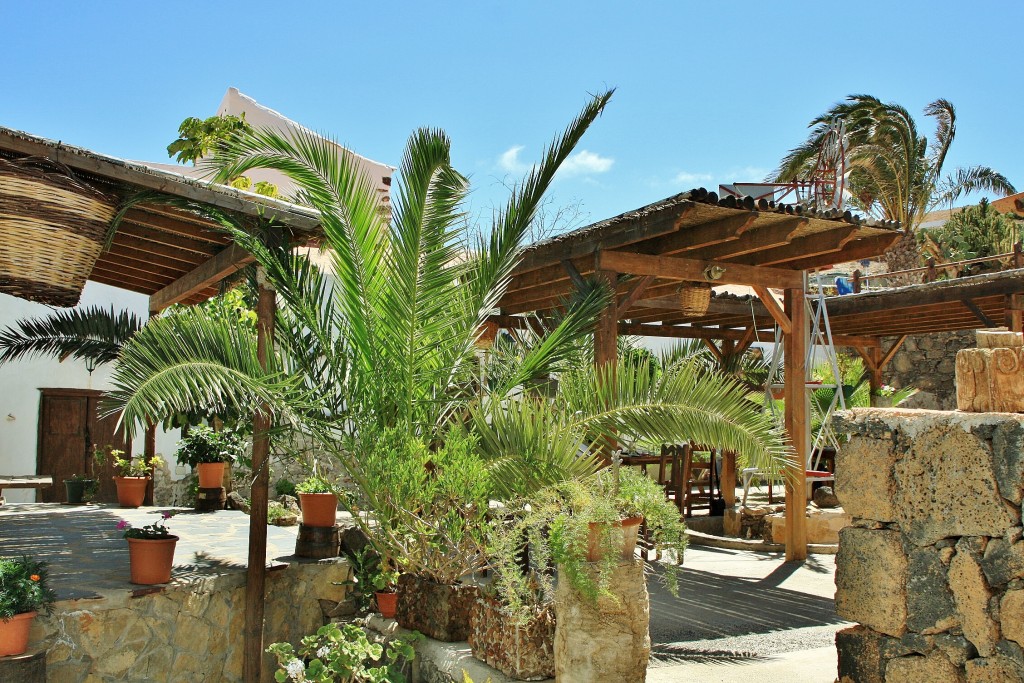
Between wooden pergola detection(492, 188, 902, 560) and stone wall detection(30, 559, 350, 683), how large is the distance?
8.82ft

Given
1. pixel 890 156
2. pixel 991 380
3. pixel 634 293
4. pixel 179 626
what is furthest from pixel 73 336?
pixel 890 156

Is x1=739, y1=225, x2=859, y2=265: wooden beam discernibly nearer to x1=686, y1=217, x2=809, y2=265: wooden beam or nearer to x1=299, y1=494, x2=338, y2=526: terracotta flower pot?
x1=686, y1=217, x2=809, y2=265: wooden beam

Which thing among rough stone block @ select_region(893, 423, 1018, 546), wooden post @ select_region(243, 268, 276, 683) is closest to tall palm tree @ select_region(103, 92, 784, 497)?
wooden post @ select_region(243, 268, 276, 683)

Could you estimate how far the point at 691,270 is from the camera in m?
7.26

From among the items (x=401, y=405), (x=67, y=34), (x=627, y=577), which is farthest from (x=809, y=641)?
(x=67, y=34)

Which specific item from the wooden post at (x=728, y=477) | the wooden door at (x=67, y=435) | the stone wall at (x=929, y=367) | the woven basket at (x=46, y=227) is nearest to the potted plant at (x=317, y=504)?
the woven basket at (x=46, y=227)

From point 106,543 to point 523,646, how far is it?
3969 millimetres

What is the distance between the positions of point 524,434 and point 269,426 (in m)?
1.70

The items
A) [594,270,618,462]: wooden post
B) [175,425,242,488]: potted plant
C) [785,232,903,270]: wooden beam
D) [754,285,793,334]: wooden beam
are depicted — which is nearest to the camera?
[594,270,618,462]: wooden post

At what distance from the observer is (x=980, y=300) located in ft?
35.6

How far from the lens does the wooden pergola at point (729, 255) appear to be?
627 cm

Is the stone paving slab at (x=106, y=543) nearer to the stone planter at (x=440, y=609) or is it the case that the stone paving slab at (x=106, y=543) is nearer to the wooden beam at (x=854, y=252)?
the stone planter at (x=440, y=609)

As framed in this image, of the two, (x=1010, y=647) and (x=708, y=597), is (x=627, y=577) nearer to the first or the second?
(x=1010, y=647)

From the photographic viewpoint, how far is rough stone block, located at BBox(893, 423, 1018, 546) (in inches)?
125
